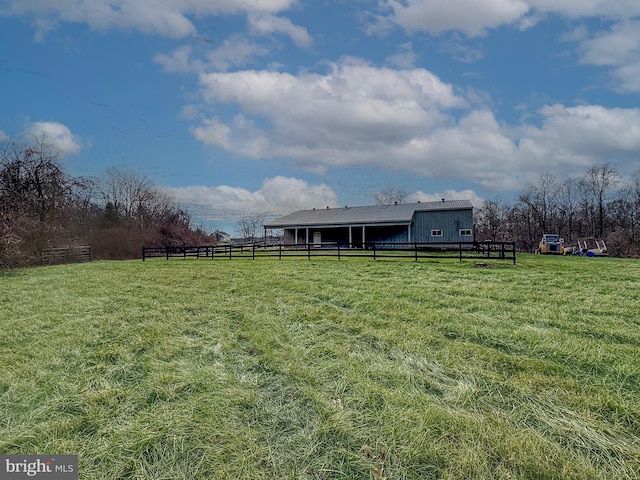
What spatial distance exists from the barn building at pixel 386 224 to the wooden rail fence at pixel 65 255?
1191cm

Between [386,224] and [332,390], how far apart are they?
806 inches

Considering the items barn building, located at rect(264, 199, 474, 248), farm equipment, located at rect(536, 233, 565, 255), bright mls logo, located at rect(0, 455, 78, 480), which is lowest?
bright mls logo, located at rect(0, 455, 78, 480)

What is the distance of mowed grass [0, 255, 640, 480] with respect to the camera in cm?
225

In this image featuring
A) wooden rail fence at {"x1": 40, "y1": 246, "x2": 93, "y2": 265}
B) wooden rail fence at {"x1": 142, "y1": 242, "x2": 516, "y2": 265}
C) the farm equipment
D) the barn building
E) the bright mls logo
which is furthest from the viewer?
the farm equipment

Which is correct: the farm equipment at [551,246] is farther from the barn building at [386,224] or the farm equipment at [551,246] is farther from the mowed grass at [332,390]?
the mowed grass at [332,390]

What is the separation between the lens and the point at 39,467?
7.54ft

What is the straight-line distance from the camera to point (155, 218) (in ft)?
106

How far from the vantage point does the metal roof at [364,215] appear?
22.8m

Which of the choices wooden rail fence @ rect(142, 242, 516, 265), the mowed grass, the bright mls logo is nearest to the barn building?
wooden rail fence @ rect(142, 242, 516, 265)

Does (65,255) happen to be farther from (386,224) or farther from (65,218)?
(386,224)

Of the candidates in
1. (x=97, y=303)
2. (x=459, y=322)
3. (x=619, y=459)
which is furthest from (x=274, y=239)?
(x=619, y=459)

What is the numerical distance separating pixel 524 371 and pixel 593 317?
2710 mm

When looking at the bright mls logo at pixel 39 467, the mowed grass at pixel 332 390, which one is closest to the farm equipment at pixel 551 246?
the mowed grass at pixel 332 390

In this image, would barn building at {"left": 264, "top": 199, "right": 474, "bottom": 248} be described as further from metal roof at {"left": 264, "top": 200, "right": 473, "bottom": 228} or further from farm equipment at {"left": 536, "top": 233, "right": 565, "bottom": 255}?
farm equipment at {"left": 536, "top": 233, "right": 565, "bottom": 255}
